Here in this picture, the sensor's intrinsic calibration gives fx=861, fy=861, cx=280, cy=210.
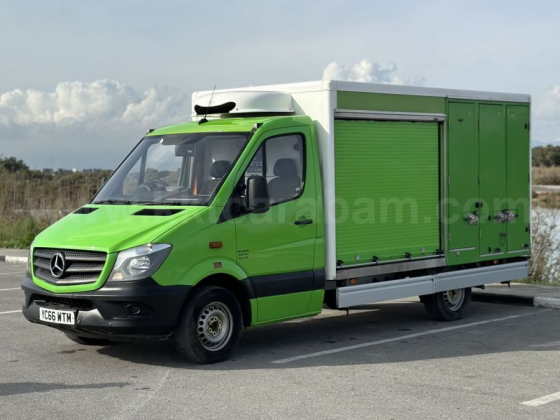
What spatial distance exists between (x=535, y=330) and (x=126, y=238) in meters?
5.38

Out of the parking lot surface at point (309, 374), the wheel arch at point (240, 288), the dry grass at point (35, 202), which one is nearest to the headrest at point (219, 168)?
the wheel arch at point (240, 288)

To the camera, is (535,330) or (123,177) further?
(535,330)

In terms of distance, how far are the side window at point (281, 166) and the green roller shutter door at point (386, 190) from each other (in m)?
0.58

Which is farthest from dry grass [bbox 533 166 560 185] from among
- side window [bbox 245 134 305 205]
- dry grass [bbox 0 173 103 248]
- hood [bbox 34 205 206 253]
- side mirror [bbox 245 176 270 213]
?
hood [bbox 34 205 206 253]

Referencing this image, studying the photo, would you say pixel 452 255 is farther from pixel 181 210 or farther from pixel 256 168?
pixel 181 210

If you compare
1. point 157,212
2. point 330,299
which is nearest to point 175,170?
point 157,212

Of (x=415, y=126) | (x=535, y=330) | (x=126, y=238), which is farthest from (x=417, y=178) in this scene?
(x=126, y=238)

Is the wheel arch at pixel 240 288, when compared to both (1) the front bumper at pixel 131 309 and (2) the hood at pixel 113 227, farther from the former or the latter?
(2) the hood at pixel 113 227

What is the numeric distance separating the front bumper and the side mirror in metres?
1.11

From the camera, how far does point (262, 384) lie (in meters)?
7.53

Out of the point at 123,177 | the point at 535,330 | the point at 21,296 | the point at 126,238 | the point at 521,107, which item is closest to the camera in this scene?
the point at 126,238

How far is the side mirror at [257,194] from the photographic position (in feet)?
27.9

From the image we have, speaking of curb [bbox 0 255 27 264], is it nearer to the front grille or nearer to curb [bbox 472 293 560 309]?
curb [bbox 472 293 560 309]

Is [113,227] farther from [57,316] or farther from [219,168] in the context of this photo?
[219,168]
